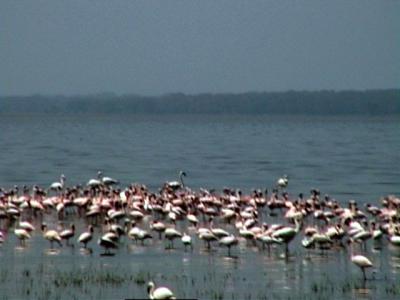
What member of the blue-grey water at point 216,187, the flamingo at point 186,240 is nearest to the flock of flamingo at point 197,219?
the flamingo at point 186,240

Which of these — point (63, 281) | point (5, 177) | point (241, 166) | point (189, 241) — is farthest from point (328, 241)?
point (241, 166)

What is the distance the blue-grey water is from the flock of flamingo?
14.7 inches

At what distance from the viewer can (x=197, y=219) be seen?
29094 mm

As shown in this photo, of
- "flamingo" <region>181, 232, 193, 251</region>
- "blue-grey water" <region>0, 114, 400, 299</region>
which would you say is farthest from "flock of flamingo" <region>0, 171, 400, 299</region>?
"blue-grey water" <region>0, 114, 400, 299</region>

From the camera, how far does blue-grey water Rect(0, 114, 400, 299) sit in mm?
19969

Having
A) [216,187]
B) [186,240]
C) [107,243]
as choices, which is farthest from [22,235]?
[216,187]

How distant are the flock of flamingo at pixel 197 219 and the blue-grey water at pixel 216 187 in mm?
373

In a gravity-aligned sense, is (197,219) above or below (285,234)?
below

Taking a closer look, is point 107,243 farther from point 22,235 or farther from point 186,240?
point 22,235

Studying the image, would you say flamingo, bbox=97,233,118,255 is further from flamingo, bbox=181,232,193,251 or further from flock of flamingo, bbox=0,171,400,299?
flamingo, bbox=181,232,193,251

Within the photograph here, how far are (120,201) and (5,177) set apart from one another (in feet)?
50.2

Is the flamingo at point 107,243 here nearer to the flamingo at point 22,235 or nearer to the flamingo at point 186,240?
the flamingo at point 186,240

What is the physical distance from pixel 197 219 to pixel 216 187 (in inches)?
491

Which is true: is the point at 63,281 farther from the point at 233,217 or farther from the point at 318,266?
the point at 233,217
